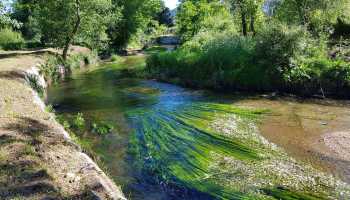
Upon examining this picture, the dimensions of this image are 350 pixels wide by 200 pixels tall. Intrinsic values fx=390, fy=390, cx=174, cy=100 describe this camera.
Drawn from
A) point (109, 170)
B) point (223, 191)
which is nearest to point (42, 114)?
point (109, 170)

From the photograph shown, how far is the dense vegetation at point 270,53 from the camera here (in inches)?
689

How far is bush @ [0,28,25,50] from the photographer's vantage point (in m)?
38.5

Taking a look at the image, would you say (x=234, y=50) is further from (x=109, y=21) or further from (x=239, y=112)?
(x=109, y=21)

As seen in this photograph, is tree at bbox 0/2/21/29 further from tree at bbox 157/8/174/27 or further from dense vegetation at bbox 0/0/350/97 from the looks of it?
tree at bbox 157/8/174/27

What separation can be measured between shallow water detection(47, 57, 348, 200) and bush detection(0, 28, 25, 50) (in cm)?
2192

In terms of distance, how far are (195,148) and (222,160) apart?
1222mm

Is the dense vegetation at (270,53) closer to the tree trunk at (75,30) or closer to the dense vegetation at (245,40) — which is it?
the dense vegetation at (245,40)

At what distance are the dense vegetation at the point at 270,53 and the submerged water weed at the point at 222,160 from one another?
4386 mm

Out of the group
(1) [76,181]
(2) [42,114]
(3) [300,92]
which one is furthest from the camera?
(3) [300,92]

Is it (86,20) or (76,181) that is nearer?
(76,181)

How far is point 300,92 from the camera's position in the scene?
17.7 meters

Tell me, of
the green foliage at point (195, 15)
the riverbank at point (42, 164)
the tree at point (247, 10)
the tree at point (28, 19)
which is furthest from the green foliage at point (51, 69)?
the riverbank at point (42, 164)

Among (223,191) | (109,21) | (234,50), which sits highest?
(109,21)

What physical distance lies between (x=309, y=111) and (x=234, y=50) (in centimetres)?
685
